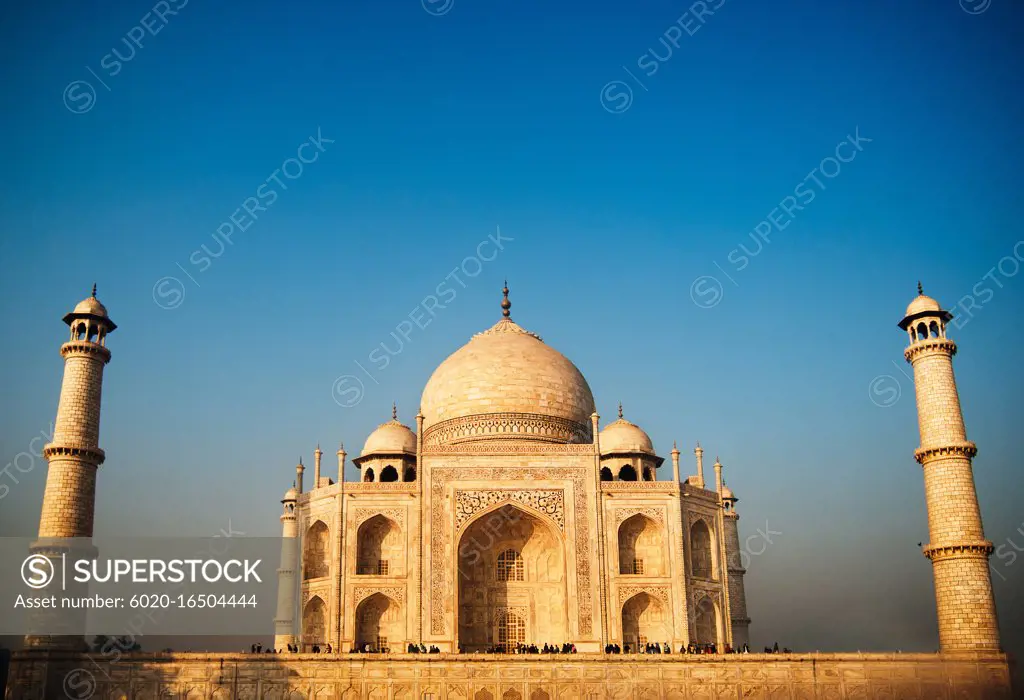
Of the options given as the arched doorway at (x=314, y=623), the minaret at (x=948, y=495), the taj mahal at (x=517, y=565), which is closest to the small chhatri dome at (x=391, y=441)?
the taj mahal at (x=517, y=565)

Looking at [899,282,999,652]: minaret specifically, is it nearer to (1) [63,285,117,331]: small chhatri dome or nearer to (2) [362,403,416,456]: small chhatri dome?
(2) [362,403,416,456]: small chhatri dome

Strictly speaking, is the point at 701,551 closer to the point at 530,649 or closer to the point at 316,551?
the point at 530,649

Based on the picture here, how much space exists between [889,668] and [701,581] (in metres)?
6.46

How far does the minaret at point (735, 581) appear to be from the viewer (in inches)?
1403

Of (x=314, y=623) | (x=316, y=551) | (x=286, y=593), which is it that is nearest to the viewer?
(x=314, y=623)

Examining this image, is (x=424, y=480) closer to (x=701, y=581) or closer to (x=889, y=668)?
(x=701, y=581)

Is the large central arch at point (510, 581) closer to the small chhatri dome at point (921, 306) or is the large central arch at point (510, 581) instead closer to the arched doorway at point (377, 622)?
the arched doorway at point (377, 622)

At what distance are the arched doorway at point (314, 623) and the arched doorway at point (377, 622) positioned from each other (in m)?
1.04

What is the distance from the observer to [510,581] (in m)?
31.6

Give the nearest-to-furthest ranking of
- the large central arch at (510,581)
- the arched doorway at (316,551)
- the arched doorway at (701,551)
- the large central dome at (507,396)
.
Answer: the large central arch at (510,581), the arched doorway at (316,551), the arched doorway at (701,551), the large central dome at (507,396)

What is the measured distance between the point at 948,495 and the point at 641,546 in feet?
28.9

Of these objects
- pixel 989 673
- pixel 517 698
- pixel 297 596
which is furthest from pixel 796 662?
pixel 297 596

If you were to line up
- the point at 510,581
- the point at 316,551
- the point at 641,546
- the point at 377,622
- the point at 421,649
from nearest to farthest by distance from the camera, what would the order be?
the point at 421,649 → the point at 377,622 → the point at 641,546 → the point at 510,581 → the point at 316,551

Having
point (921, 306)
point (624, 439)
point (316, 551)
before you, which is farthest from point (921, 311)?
point (316, 551)
